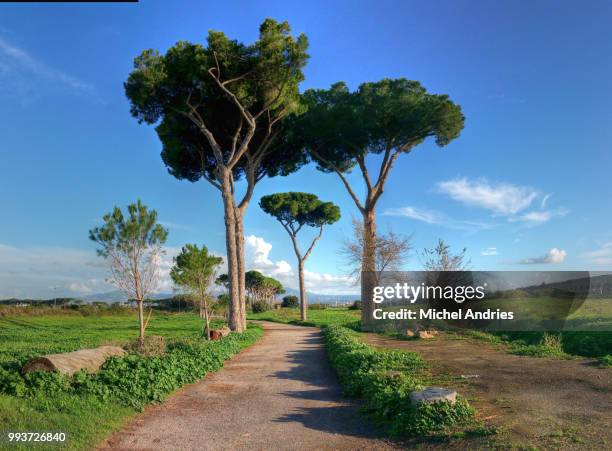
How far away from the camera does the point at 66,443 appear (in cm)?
582

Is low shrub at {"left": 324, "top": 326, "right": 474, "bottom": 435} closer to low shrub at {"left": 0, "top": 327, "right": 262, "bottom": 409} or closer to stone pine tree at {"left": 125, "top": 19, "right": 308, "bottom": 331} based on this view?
low shrub at {"left": 0, "top": 327, "right": 262, "bottom": 409}

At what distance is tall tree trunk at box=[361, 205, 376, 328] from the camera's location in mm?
26031

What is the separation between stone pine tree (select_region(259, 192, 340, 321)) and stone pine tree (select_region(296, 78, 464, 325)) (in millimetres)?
12304

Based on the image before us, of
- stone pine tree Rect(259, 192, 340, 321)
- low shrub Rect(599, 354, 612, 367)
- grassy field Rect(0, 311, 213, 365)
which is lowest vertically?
grassy field Rect(0, 311, 213, 365)

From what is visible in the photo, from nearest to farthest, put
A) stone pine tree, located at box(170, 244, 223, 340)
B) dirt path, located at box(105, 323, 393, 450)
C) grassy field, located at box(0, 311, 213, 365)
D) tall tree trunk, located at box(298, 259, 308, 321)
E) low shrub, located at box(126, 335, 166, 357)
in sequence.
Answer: dirt path, located at box(105, 323, 393, 450) → low shrub, located at box(126, 335, 166, 357) → grassy field, located at box(0, 311, 213, 365) → stone pine tree, located at box(170, 244, 223, 340) → tall tree trunk, located at box(298, 259, 308, 321)

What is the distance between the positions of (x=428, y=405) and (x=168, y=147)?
2268cm

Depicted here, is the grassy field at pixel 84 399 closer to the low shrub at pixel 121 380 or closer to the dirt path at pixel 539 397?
the low shrub at pixel 121 380

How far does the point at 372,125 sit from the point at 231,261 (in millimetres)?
10910

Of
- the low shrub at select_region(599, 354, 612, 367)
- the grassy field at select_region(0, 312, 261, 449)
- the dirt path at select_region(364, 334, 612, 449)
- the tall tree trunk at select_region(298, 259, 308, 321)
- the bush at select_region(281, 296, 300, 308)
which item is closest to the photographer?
the dirt path at select_region(364, 334, 612, 449)

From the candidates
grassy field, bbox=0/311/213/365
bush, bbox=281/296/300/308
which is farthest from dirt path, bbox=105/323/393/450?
bush, bbox=281/296/300/308

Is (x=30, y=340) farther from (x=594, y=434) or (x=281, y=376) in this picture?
(x=594, y=434)

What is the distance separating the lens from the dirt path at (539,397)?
556 cm

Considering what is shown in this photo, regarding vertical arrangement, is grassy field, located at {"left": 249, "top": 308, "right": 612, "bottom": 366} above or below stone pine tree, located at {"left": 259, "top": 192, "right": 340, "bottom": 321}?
below

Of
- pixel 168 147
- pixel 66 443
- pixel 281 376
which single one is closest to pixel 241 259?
pixel 168 147
